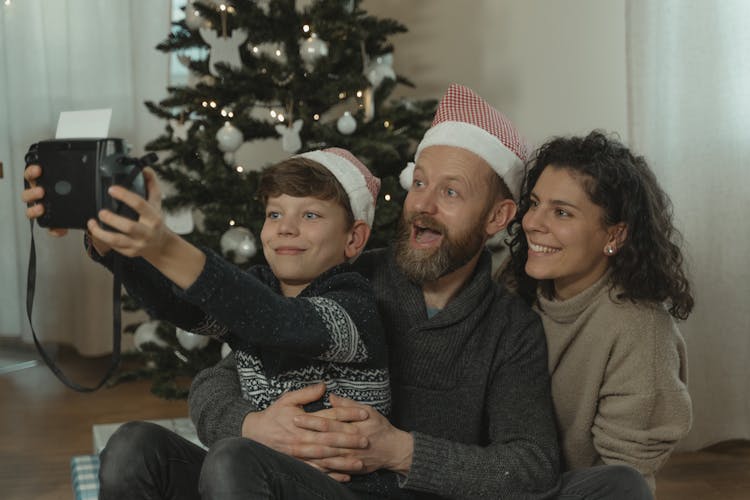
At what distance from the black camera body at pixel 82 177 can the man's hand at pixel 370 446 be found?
0.49m

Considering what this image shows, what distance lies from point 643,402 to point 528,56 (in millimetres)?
2213

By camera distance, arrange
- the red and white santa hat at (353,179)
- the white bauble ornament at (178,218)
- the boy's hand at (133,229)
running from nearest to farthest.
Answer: the boy's hand at (133,229)
the red and white santa hat at (353,179)
the white bauble ornament at (178,218)

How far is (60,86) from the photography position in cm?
423

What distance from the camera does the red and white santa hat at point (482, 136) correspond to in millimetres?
1910

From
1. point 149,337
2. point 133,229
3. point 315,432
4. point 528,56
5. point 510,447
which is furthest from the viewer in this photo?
point 528,56

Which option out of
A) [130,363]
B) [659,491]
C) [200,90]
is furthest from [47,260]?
[659,491]

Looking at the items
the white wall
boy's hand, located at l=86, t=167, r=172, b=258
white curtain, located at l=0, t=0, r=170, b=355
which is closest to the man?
boy's hand, located at l=86, t=167, r=172, b=258

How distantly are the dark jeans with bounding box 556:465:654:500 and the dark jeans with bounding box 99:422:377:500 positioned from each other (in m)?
0.36

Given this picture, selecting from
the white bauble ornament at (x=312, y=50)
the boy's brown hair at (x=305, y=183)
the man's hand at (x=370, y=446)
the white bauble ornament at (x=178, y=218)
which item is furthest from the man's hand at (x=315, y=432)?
the white bauble ornament at (x=312, y=50)

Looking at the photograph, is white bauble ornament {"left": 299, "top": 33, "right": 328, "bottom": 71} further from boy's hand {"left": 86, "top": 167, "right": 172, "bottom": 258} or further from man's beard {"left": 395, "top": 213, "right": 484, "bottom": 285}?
boy's hand {"left": 86, "top": 167, "right": 172, "bottom": 258}

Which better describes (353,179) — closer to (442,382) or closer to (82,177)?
(442,382)

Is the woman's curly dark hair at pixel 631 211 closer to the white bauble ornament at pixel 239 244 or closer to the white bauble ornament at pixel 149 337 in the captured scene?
the white bauble ornament at pixel 239 244

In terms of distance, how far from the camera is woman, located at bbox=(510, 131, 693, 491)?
176cm

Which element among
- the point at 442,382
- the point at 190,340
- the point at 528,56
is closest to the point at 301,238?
the point at 442,382
